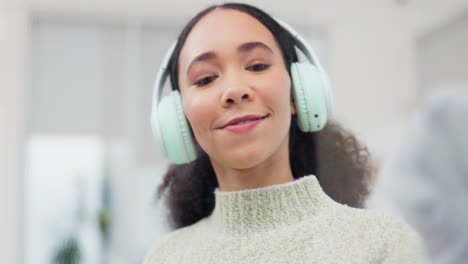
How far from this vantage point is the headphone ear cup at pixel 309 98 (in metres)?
0.51

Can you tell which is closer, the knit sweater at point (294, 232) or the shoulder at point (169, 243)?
the knit sweater at point (294, 232)

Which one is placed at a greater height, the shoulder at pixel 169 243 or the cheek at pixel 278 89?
the cheek at pixel 278 89

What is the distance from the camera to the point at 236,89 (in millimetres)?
501

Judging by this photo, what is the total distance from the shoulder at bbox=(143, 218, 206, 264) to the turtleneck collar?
0.30ft

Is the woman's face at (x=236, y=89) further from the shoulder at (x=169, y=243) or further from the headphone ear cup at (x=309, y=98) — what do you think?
the shoulder at (x=169, y=243)

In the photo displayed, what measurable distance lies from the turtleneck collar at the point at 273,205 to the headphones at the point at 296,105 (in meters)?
0.07

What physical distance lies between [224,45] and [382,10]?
23 cm

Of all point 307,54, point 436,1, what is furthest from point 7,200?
point 436,1

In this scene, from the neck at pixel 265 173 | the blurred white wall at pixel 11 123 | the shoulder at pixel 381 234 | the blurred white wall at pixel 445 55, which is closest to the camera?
the blurred white wall at pixel 445 55

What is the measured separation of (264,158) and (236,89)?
3.1 inches

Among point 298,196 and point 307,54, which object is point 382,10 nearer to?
point 307,54

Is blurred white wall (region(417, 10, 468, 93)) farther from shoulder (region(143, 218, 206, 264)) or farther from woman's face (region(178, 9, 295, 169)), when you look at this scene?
shoulder (region(143, 218, 206, 264))

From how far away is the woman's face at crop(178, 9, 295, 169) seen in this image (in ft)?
1.66

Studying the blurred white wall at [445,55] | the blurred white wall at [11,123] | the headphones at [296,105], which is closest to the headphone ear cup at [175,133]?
the headphones at [296,105]
